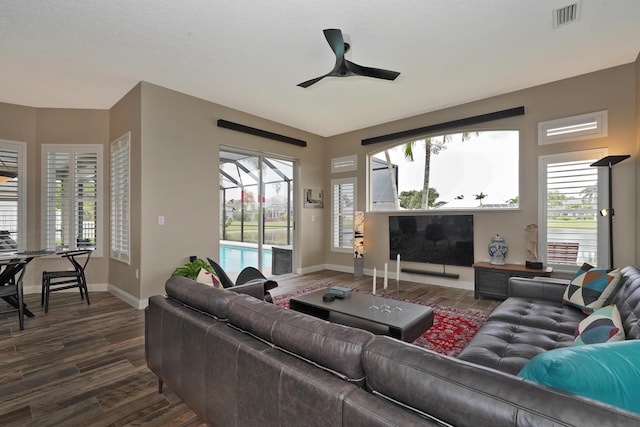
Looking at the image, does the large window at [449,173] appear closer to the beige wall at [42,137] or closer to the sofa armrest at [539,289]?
the sofa armrest at [539,289]

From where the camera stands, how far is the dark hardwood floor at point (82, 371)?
76.2 inches

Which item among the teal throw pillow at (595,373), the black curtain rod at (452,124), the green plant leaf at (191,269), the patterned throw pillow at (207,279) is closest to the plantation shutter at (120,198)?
the green plant leaf at (191,269)

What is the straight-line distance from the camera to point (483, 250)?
498 centimetres

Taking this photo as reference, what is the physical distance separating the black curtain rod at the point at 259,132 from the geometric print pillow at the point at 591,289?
4932 millimetres

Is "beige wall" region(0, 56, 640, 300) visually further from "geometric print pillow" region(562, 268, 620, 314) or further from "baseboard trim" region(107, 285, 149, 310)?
"geometric print pillow" region(562, 268, 620, 314)

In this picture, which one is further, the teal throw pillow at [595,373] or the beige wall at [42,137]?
the beige wall at [42,137]

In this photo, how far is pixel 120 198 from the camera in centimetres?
468

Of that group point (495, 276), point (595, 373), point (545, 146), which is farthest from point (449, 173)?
point (595, 373)

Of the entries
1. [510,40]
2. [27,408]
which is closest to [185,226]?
[27,408]

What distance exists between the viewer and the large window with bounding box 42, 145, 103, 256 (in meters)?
4.98

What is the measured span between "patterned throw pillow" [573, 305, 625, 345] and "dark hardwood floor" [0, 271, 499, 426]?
7.57ft

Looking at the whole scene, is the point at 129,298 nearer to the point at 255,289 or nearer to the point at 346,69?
the point at 255,289

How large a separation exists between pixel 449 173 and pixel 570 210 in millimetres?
1887

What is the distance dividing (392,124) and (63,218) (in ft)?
20.0
